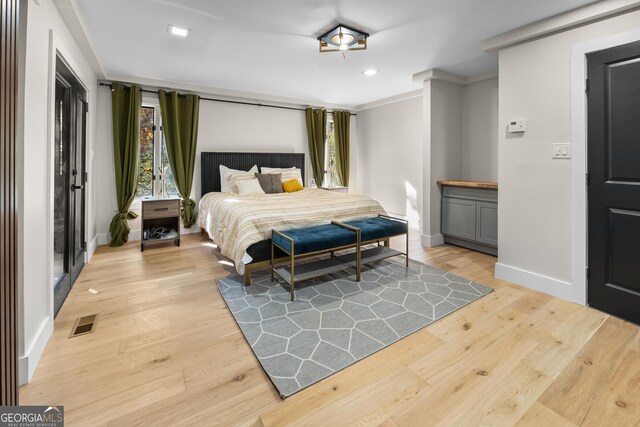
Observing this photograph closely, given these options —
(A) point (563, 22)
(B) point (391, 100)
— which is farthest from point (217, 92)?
(A) point (563, 22)

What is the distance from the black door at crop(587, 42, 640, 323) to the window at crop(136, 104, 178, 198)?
5.21 m

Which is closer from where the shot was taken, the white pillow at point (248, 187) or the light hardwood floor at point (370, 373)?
A: the light hardwood floor at point (370, 373)

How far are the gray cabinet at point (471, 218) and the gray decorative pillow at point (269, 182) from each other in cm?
260

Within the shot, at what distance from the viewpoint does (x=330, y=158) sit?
21.7 ft

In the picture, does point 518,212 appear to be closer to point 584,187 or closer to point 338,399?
point 584,187

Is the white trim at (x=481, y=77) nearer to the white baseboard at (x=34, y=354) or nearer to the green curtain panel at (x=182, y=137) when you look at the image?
the green curtain panel at (x=182, y=137)

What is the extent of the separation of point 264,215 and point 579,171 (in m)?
2.84

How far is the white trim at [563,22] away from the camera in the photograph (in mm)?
2299

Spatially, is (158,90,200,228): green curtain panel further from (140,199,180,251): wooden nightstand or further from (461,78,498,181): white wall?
(461,78,498,181): white wall

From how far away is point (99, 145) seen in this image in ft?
14.4

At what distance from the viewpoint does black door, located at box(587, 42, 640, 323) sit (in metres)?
2.23

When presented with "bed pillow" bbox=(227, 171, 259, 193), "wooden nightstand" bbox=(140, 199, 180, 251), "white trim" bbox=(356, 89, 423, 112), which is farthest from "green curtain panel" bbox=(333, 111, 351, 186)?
"wooden nightstand" bbox=(140, 199, 180, 251)

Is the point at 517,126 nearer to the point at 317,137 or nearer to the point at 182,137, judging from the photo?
the point at 317,137

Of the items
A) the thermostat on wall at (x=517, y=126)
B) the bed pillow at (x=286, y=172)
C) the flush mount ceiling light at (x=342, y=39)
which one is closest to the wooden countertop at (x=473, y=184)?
the thermostat on wall at (x=517, y=126)
